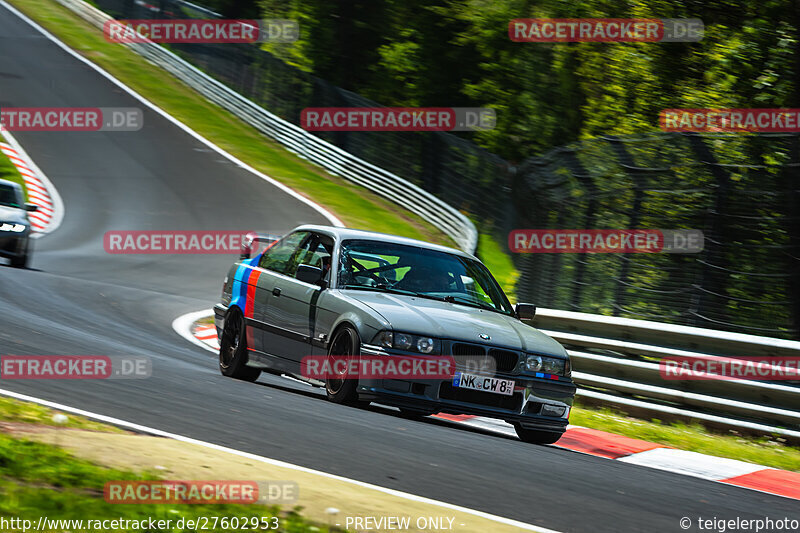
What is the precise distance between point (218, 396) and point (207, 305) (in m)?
9.48

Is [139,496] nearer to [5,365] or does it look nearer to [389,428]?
[389,428]

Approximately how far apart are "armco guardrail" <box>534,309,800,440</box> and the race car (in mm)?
1811

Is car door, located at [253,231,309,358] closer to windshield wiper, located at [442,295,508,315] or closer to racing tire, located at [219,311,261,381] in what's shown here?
racing tire, located at [219,311,261,381]

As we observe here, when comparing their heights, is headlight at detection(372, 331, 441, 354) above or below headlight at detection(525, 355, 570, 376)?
above

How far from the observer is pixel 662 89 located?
24781 mm

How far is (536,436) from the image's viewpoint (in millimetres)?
8250

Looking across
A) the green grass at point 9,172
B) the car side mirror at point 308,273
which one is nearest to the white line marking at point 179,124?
the green grass at point 9,172

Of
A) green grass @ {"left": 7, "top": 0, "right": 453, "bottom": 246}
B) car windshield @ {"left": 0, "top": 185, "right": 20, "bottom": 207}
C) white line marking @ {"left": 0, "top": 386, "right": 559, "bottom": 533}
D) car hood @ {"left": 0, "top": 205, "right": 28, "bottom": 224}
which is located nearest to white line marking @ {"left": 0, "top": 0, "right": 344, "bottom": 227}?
green grass @ {"left": 7, "top": 0, "right": 453, "bottom": 246}

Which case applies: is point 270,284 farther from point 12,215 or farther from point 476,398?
point 12,215

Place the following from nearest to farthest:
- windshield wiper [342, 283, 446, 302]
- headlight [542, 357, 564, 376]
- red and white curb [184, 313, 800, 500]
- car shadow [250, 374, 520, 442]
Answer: red and white curb [184, 313, 800, 500] → headlight [542, 357, 564, 376] → car shadow [250, 374, 520, 442] → windshield wiper [342, 283, 446, 302]

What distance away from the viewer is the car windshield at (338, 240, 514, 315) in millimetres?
8570

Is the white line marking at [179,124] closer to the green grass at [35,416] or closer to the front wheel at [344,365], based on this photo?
the front wheel at [344,365]

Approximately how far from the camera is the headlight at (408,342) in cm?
750

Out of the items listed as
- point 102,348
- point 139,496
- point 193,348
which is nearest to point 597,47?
point 193,348
